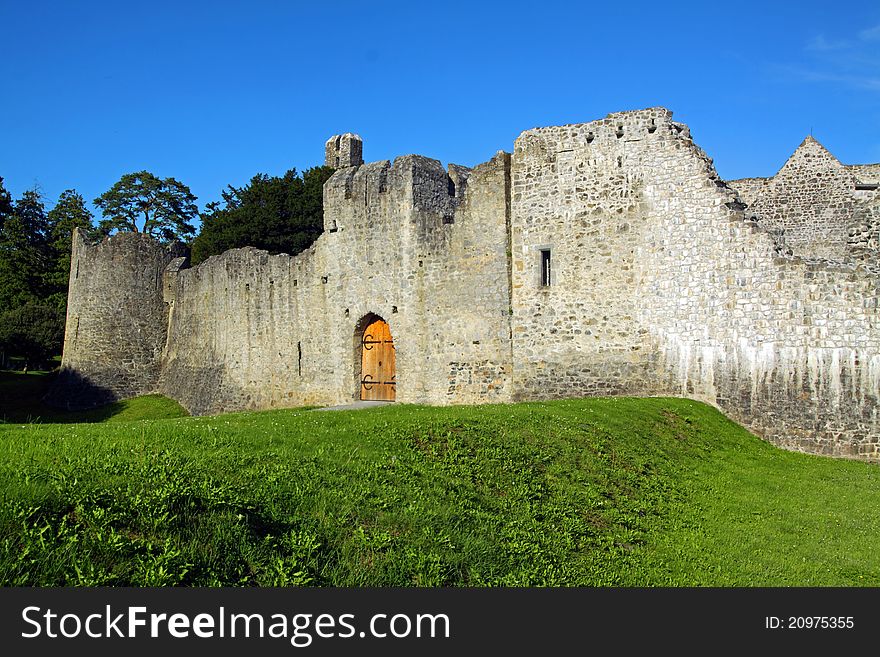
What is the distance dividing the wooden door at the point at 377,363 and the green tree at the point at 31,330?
26.6 meters

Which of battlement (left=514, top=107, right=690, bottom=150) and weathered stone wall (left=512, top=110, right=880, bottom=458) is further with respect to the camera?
battlement (left=514, top=107, right=690, bottom=150)

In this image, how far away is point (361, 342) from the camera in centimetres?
2356

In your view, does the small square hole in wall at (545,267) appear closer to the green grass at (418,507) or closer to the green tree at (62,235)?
the green grass at (418,507)

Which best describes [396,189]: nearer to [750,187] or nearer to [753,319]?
[753,319]

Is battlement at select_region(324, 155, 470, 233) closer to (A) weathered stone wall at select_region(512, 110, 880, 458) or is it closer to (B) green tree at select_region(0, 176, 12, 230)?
(A) weathered stone wall at select_region(512, 110, 880, 458)

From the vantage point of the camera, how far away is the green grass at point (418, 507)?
639 centimetres

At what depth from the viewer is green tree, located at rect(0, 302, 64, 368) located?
42.0 meters

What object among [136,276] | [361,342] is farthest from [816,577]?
[136,276]

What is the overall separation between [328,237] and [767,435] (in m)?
13.6

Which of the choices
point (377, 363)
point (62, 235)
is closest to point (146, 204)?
point (62, 235)

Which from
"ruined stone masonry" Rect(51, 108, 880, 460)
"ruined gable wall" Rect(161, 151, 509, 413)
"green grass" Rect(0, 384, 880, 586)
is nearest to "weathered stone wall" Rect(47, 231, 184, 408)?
"ruined stone masonry" Rect(51, 108, 880, 460)

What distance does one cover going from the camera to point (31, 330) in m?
42.5

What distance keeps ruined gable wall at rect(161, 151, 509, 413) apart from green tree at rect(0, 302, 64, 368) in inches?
726

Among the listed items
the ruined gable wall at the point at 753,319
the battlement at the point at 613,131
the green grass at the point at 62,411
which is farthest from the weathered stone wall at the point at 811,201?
the green grass at the point at 62,411
